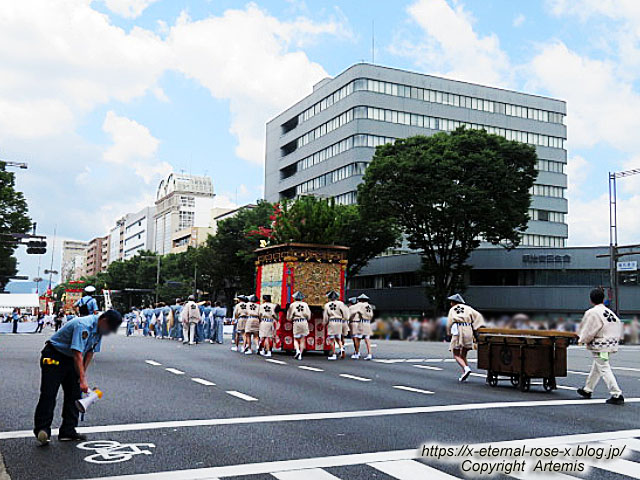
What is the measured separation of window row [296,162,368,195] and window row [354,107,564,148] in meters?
5.24

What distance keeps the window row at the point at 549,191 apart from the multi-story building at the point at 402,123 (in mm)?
114

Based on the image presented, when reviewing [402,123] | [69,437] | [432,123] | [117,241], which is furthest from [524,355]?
[117,241]

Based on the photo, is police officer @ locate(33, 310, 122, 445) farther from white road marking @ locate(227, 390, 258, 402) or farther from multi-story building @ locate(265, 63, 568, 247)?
multi-story building @ locate(265, 63, 568, 247)

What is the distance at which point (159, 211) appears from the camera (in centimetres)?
15988

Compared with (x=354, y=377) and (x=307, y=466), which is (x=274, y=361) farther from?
(x=307, y=466)

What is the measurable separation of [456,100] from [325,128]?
1491 cm

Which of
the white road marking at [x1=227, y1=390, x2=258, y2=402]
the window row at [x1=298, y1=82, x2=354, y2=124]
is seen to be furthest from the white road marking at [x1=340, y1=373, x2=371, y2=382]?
Result: the window row at [x1=298, y1=82, x2=354, y2=124]

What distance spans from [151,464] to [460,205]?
4124 centimetres

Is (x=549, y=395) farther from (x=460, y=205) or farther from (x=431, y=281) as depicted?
(x=431, y=281)

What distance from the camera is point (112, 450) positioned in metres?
6.93

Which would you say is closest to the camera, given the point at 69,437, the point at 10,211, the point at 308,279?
the point at 69,437

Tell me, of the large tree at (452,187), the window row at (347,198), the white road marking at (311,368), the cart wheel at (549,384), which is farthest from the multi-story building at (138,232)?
the cart wheel at (549,384)

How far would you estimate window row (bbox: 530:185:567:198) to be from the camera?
77.7 m

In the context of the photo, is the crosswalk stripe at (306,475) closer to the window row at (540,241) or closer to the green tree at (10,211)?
the green tree at (10,211)
